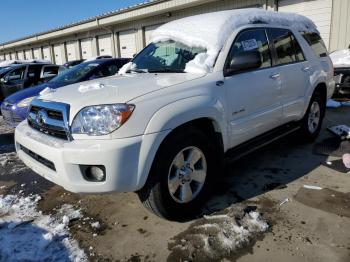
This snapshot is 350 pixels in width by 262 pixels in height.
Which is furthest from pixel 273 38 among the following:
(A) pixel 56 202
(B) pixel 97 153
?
(A) pixel 56 202

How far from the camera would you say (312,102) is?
205 inches

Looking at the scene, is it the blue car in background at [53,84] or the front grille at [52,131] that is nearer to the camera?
the front grille at [52,131]

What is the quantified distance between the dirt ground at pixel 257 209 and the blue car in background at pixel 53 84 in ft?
6.68

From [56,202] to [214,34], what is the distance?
2550mm

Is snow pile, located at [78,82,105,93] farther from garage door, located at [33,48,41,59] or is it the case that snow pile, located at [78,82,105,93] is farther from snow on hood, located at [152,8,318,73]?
garage door, located at [33,48,41,59]

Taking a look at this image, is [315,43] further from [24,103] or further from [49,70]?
[49,70]

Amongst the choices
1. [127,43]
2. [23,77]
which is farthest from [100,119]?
[127,43]

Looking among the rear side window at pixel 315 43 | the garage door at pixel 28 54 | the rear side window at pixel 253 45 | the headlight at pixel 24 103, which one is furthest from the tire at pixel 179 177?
the garage door at pixel 28 54

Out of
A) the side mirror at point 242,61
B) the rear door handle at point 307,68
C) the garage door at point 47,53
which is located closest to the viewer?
the side mirror at point 242,61

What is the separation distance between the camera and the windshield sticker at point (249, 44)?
3.78 meters

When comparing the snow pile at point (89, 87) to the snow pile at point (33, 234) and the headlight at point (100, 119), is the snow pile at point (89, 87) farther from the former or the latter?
the snow pile at point (33, 234)

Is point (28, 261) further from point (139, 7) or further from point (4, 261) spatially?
point (139, 7)

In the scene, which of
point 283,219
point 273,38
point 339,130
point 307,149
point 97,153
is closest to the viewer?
point 97,153

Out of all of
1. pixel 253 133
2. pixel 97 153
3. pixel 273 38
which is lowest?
pixel 253 133
